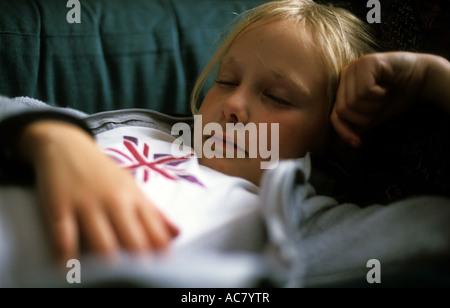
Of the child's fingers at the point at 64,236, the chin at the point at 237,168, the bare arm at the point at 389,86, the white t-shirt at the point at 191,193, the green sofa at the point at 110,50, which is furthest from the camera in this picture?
the green sofa at the point at 110,50

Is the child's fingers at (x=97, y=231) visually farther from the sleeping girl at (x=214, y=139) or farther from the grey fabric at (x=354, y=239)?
the grey fabric at (x=354, y=239)

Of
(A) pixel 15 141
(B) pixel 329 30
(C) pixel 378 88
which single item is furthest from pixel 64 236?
(B) pixel 329 30

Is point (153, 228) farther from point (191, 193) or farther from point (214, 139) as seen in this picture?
point (214, 139)

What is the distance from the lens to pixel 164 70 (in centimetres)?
103

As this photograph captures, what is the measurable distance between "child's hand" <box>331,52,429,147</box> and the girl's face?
2.8 inches

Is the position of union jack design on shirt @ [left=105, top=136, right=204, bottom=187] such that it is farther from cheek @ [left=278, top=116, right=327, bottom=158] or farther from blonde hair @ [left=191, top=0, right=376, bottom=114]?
blonde hair @ [left=191, top=0, right=376, bottom=114]

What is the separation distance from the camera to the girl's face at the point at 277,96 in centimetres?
67

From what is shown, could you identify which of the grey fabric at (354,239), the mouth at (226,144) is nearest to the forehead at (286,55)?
the mouth at (226,144)

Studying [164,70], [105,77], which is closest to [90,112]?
[105,77]

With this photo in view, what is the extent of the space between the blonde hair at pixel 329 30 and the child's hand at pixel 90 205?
1.44ft

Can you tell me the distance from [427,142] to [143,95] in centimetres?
64

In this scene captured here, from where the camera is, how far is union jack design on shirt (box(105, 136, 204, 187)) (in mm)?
570

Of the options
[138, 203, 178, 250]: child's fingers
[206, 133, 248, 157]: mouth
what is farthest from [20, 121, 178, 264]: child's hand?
[206, 133, 248, 157]: mouth

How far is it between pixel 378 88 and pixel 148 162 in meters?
0.31
